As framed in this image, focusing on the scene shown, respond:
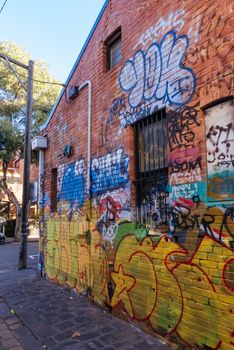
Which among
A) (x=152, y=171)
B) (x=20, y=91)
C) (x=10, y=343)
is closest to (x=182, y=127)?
(x=152, y=171)

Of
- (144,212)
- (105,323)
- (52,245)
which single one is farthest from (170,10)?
(52,245)

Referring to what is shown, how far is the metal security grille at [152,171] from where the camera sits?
4535 mm

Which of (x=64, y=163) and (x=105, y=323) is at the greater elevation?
(x=64, y=163)

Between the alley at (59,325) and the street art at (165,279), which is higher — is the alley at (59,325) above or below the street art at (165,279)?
below

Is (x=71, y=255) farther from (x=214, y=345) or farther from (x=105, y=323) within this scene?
(x=214, y=345)

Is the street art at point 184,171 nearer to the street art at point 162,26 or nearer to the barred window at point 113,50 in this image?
the street art at point 162,26

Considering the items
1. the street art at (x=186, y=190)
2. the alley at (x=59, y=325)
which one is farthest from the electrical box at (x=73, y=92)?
the alley at (x=59, y=325)

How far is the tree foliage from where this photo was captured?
19.7 m

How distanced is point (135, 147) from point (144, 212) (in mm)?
1058

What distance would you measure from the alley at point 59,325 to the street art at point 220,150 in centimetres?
211

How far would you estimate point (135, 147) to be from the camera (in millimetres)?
5180

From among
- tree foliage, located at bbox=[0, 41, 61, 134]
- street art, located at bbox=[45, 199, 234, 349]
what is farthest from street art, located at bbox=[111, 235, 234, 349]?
tree foliage, located at bbox=[0, 41, 61, 134]

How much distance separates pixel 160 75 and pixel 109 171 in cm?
191

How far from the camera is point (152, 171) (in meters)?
4.81
